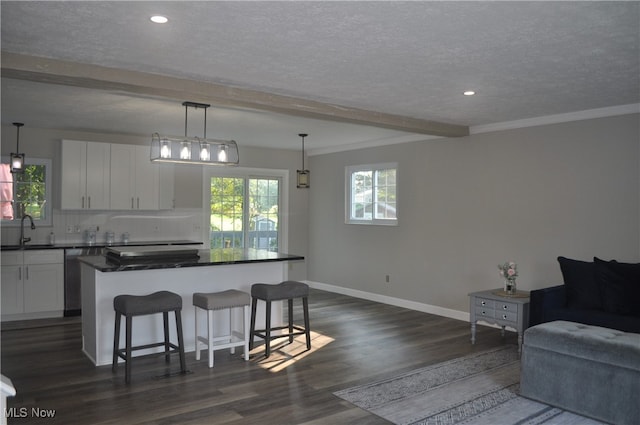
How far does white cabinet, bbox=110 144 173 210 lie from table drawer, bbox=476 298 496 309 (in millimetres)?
4583

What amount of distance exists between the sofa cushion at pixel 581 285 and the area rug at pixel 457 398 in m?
0.83

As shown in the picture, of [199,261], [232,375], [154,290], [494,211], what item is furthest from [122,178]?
[494,211]

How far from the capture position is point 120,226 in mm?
7395

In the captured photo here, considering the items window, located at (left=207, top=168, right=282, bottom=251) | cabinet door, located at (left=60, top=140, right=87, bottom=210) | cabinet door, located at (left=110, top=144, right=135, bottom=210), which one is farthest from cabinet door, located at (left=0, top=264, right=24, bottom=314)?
window, located at (left=207, top=168, right=282, bottom=251)

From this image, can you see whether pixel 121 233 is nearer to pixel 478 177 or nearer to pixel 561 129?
pixel 478 177

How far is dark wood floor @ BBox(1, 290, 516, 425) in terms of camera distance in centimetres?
349

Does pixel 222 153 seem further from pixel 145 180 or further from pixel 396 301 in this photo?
pixel 396 301

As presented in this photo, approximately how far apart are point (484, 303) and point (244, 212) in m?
4.47

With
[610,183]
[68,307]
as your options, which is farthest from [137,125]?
[610,183]

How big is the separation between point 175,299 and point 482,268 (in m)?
3.71

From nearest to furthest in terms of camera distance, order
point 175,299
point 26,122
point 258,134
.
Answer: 1. point 175,299
2. point 26,122
3. point 258,134

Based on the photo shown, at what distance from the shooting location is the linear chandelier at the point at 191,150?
472cm

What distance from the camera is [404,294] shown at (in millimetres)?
7289

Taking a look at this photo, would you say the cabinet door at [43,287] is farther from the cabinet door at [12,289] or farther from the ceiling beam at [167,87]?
the ceiling beam at [167,87]
